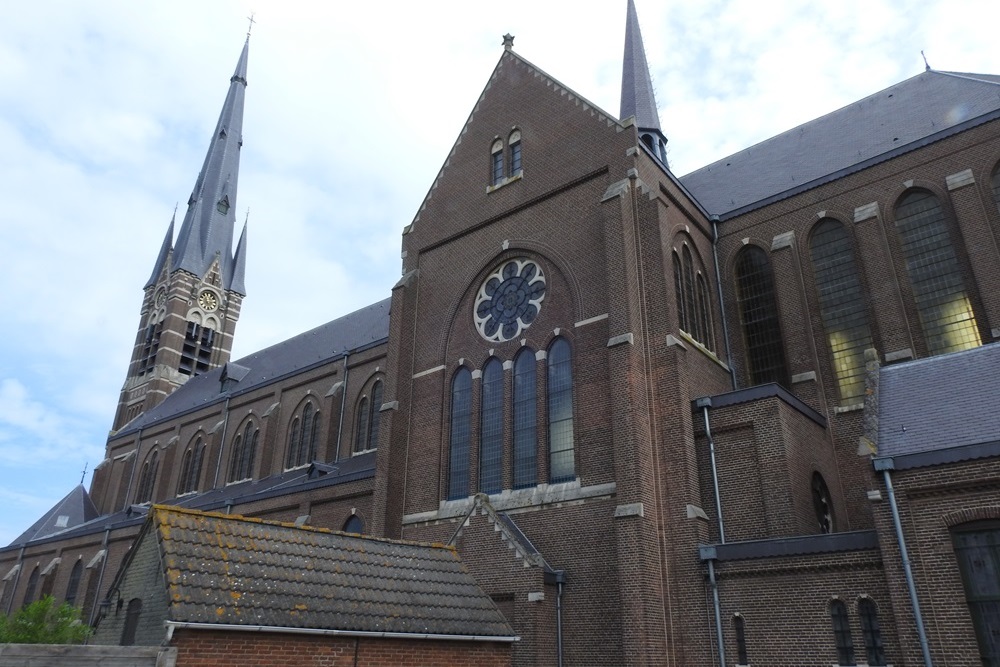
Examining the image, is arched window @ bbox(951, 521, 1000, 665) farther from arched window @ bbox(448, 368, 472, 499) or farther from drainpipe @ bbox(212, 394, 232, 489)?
drainpipe @ bbox(212, 394, 232, 489)

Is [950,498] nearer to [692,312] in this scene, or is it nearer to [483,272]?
[692,312]

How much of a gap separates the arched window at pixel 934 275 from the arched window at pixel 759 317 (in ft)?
12.2

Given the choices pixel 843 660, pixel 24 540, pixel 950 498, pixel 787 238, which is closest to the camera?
pixel 950 498

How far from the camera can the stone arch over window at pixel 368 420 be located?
3119 centimetres

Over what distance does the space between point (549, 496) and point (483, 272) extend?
25.2 ft

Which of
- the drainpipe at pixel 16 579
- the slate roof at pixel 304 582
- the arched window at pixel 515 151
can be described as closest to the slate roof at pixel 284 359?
the drainpipe at pixel 16 579

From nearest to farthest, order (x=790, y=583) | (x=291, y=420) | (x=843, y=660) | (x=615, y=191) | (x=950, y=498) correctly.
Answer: (x=950, y=498) < (x=843, y=660) < (x=790, y=583) < (x=615, y=191) < (x=291, y=420)

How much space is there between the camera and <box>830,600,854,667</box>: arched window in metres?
13.2

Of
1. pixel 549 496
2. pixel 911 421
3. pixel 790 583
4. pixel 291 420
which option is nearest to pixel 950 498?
pixel 911 421

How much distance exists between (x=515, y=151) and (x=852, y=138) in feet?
37.7

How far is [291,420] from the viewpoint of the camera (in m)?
36.0

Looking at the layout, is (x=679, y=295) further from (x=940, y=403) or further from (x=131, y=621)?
(x=131, y=621)

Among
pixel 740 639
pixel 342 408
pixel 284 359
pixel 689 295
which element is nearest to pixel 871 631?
pixel 740 639

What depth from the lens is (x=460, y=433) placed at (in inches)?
840
